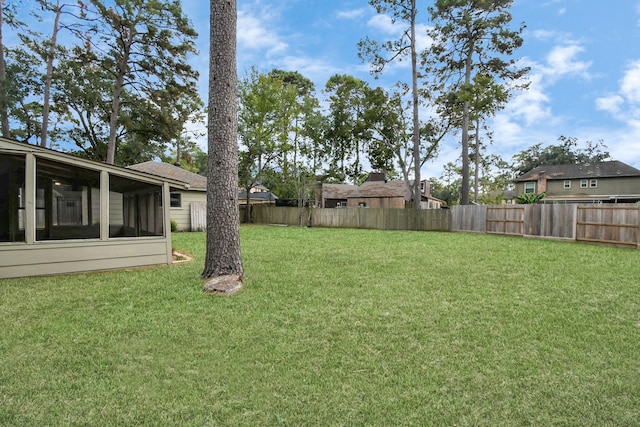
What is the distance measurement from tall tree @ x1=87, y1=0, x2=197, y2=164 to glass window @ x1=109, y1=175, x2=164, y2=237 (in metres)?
10.5

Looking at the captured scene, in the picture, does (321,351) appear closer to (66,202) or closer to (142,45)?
(66,202)

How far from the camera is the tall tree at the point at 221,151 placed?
462 cm

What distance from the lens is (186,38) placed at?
51.3 ft

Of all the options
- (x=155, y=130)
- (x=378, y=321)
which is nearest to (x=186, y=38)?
(x=155, y=130)

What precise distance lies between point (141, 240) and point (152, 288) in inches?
75.8

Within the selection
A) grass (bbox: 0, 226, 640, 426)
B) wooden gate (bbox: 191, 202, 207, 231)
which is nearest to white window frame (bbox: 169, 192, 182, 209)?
wooden gate (bbox: 191, 202, 207, 231)

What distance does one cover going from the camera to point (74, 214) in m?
5.82

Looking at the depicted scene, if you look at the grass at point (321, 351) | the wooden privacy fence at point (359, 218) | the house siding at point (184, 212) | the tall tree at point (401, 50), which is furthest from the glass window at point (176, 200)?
the tall tree at point (401, 50)

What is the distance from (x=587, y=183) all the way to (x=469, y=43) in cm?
1703

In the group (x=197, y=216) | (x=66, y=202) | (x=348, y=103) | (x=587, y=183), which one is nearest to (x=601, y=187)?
(x=587, y=183)

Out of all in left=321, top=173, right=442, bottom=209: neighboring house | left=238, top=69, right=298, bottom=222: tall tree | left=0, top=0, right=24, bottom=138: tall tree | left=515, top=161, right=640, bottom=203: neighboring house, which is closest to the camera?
left=0, top=0, right=24, bottom=138: tall tree

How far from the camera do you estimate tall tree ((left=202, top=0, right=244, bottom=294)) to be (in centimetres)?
462

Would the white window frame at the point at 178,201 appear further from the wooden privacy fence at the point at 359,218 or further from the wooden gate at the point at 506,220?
the wooden gate at the point at 506,220

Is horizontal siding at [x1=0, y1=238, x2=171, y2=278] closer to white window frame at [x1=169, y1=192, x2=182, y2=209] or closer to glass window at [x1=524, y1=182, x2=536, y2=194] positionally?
white window frame at [x1=169, y1=192, x2=182, y2=209]
